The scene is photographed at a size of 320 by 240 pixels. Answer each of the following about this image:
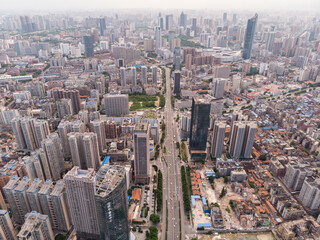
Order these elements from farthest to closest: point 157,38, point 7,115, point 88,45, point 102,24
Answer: point 102,24
point 157,38
point 88,45
point 7,115

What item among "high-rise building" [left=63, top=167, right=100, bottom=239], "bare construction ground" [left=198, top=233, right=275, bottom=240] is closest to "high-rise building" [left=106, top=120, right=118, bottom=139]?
"high-rise building" [left=63, top=167, right=100, bottom=239]

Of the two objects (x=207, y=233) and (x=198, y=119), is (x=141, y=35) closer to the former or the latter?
(x=198, y=119)

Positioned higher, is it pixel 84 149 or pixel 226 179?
pixel 84 149

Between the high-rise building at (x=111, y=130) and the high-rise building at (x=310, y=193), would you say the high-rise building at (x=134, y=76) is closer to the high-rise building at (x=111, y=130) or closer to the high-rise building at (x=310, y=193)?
the high-rise building at (x=111, y=130)

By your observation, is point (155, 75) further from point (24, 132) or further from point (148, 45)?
point (148, 45)

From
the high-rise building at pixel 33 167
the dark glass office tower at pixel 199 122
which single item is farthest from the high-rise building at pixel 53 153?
the dark glass office tower at pixel 199 122

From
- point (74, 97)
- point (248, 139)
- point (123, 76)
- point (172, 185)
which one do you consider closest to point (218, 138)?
point (248, 139)

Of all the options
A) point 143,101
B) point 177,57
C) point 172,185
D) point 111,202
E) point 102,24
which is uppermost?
point 102,24
